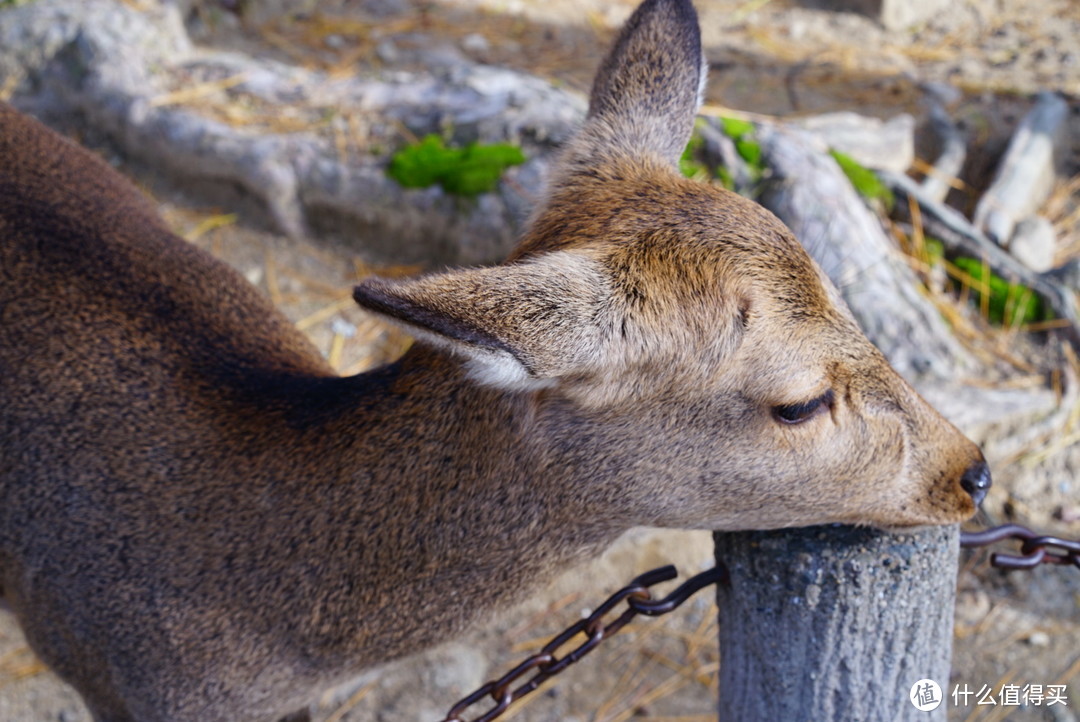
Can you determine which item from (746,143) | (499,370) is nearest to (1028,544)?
(499,370)

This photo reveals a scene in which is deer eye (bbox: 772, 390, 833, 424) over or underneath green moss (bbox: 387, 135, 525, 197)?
over

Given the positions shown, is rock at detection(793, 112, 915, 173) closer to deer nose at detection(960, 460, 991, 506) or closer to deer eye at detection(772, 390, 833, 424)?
deer nose at detection(960, 460, 991, 506)

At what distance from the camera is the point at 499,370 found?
1.75m

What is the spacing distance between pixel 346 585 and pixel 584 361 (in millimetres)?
937

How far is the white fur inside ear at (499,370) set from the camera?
5.59 ft

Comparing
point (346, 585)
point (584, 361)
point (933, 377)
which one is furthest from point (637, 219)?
point (933, 377)

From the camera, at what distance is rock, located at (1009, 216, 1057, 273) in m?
5.22

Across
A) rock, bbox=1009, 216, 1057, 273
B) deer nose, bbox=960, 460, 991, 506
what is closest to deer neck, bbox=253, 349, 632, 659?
deer nose, bbox=960, 460, 991, 506

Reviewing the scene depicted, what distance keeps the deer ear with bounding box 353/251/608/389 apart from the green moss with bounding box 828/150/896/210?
345 cm

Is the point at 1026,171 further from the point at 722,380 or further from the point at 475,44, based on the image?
the point at 722,380

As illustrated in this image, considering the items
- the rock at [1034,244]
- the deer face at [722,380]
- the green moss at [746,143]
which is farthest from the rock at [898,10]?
the deer face at [722,380]

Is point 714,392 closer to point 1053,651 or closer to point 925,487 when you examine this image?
point 925,487

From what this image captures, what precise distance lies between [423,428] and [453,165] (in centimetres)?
268

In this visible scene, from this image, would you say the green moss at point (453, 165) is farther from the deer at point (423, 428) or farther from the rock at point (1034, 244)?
the rock at point (1034, 244)
